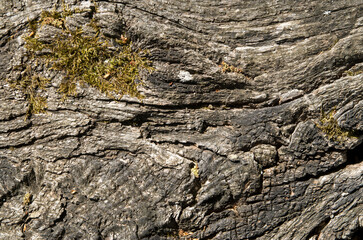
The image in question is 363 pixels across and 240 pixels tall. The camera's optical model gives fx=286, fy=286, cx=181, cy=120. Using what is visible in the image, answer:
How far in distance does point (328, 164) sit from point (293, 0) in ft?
7.00

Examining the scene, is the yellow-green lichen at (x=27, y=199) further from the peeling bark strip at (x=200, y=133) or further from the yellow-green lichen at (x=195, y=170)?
the yellow-green lichen at (x=195, y=170)

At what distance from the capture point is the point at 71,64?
134 inches

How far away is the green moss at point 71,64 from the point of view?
133 inches

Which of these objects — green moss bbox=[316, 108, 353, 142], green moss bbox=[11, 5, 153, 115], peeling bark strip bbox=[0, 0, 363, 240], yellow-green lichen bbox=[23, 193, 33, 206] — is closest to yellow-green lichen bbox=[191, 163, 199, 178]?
peeling bark strip bbox=[0, 0, 363, 240]

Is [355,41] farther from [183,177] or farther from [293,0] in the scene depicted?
[183,177]

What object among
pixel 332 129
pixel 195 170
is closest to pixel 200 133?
pixel 195 170

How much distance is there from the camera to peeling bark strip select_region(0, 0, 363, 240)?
3.20m

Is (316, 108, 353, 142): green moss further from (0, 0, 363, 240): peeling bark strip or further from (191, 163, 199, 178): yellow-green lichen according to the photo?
(191, 163, 199, 178): yellow-green lichen

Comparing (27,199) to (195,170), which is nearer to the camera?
(27,199)

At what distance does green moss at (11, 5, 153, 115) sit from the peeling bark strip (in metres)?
0.09

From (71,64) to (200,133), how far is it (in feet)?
5.72

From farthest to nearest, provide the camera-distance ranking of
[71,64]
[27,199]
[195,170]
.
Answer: [71,64]
[195,170]
[27,199]

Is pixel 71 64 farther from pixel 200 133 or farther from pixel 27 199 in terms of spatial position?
pixel 200 133

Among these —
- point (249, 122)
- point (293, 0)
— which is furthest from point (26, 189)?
point (293, 0)
